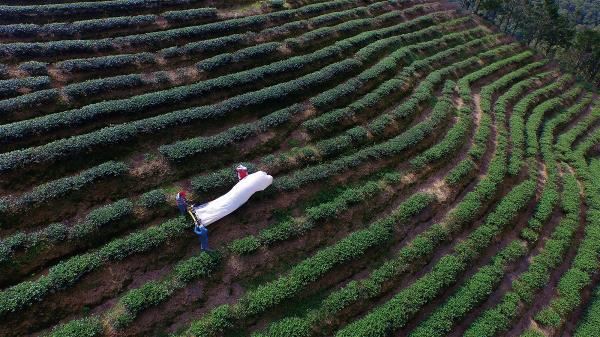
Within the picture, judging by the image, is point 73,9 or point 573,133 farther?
point 573,133

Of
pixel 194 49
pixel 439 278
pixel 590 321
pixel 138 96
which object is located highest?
pixel 194 49

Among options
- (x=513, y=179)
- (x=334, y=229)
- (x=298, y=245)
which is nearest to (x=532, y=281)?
(x=513, y=179)

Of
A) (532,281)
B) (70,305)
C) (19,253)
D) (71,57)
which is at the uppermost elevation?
(71,57)

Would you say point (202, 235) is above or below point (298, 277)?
above

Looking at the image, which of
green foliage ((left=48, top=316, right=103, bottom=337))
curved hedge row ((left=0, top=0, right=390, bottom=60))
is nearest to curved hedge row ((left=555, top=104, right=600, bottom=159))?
curved hedge row ((left=0, top=0, right=390, bottom=60))

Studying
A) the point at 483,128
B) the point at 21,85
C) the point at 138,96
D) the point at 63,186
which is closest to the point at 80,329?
the point at 63,186

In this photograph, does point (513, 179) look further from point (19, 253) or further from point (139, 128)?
point (19, 253)

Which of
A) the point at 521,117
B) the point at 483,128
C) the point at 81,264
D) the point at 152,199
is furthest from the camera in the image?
the point at 521,117

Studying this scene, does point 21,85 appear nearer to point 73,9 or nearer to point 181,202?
point 73,9

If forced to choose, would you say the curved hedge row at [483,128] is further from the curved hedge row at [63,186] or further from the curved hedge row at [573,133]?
the curved hedge row at [63,186]
